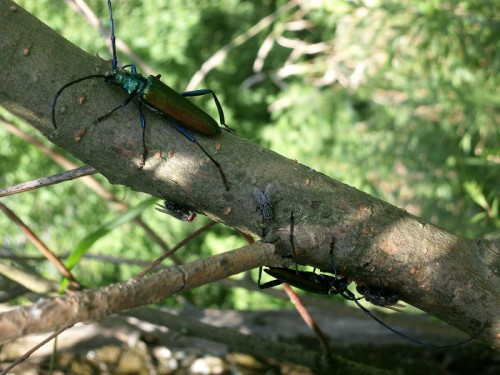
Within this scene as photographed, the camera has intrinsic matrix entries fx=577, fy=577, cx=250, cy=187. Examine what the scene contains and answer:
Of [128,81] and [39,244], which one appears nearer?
[128,81]

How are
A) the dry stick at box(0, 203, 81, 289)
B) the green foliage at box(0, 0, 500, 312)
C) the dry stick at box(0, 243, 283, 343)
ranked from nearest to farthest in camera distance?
the dry stick at box(0, 243, 283, 343)
the dry stick at box(0, 203, 81, 289)
the green foliage at box(0, 0, 500, 312)

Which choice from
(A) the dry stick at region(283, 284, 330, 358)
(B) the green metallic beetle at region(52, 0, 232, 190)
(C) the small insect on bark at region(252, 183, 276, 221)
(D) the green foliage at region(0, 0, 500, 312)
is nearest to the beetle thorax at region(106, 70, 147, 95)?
(B) the green metallic beetle at region(52, 0, 232, 190)

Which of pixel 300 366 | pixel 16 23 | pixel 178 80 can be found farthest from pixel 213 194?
pixel 178 80

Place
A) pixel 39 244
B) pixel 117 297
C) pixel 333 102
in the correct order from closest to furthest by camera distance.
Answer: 1. pixel 117 297
2. pixel 39 244
3. pixel 333 102

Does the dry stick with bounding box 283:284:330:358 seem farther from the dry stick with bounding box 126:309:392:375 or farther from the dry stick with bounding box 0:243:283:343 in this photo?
the dry stick with bounding box 0:243:283:343

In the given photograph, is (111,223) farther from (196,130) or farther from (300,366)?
(300,366)

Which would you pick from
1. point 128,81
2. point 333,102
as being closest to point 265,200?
point 128,81

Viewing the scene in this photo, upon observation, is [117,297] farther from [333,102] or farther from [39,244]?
[333,102]
